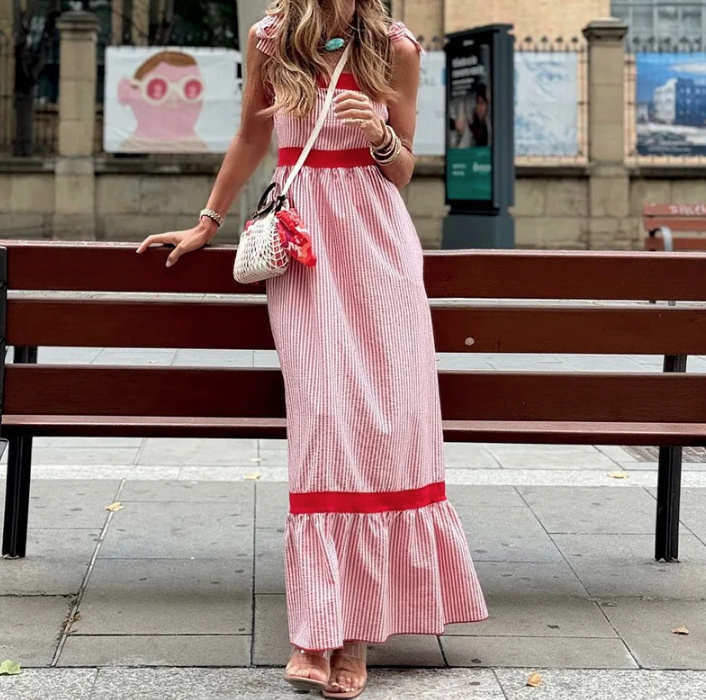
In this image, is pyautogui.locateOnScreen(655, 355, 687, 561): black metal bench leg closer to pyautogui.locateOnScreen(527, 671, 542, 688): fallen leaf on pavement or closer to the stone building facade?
pyautogui.locateOnScreen(527, 671, 542, 688): fallen leaf on pavement

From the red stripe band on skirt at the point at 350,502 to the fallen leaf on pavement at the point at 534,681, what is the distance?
1.70 feet

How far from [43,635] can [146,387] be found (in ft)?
2.43

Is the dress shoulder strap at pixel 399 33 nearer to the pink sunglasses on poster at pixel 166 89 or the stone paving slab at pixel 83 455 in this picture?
the stone paving slab at pixel 83 455

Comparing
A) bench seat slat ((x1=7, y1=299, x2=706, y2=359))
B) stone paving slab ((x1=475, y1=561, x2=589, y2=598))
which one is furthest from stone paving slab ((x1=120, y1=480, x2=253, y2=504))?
bench seat slat ((x1=7, y1=299, x2=706, y2=359))

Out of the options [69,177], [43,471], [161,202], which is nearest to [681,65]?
[161,202]

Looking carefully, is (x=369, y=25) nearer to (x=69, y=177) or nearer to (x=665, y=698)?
(x=665, y=698)

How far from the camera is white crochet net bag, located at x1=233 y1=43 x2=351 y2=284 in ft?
10.8

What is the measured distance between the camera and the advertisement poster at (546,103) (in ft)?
62.8

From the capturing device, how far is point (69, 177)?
63.6 feet

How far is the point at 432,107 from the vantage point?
63.0 ft

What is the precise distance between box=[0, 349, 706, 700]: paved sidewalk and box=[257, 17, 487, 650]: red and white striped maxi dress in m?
0.22

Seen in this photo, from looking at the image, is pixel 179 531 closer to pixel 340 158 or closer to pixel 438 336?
pixel 438 336

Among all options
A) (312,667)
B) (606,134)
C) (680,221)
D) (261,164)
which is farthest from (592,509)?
(606,134)

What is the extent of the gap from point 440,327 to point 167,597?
3.89 ft
